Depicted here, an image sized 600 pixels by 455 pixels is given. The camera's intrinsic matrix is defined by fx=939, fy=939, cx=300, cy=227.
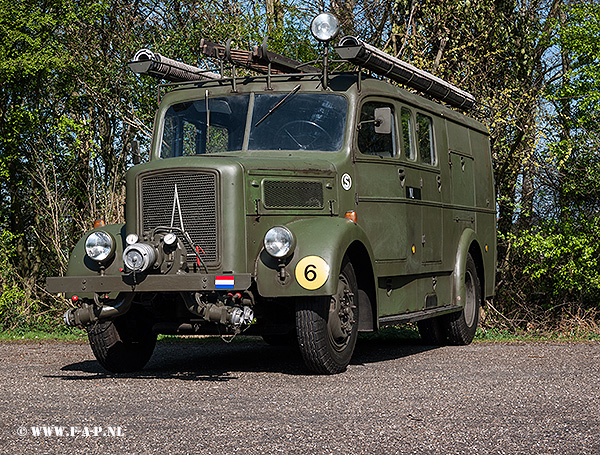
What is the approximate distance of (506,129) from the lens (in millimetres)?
17406

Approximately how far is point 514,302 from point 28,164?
9.82m

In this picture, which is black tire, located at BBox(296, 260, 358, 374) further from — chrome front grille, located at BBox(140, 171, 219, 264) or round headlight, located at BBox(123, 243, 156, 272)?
round headlight, located at BBox(123, 243, 156, 272)

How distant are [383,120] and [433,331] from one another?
153 inches

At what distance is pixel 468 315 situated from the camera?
1247 cm

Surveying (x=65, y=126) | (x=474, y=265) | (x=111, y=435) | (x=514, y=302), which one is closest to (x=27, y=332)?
(x=65, y=126)

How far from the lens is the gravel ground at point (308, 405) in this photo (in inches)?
216

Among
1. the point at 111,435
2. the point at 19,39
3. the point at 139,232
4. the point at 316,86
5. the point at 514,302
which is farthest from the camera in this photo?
the point at 514,302

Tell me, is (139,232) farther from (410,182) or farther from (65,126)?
(65,126)

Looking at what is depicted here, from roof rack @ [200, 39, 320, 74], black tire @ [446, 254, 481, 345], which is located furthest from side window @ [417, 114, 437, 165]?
black tire @ [446, 254, 481, 345]

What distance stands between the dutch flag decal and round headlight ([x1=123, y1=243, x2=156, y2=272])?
0.62 meters

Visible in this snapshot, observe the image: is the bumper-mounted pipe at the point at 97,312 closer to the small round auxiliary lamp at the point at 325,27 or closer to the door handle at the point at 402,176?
the small round auxiliary lamp at the point at 325,27

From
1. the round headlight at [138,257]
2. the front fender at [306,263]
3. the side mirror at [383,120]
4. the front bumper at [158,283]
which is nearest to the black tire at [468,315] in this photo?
the side mirror at [383,120]

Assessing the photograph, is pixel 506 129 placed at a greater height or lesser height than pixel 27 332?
greater

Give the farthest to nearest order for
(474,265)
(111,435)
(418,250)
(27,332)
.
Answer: (27,332) → (474,265) → (418,250) → (111,435)
